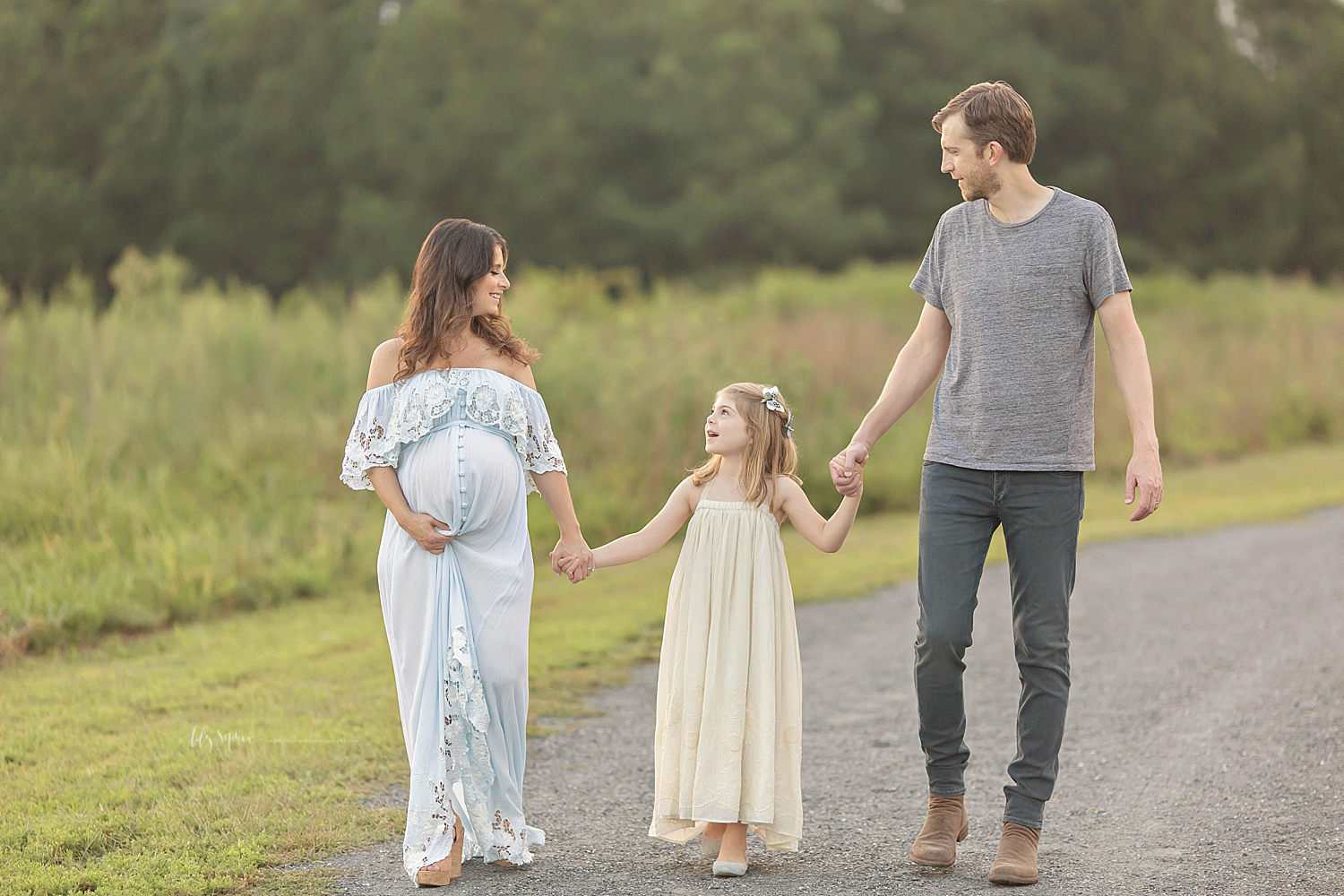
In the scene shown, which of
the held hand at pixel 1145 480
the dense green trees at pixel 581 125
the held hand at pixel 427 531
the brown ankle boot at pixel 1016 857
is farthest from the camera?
the dense green trees at pixel 581 125

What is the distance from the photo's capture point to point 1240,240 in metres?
43.7

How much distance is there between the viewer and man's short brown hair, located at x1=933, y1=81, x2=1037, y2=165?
3785mm

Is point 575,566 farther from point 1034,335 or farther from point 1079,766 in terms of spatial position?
point 1079,766

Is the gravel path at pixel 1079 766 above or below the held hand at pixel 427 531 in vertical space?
below

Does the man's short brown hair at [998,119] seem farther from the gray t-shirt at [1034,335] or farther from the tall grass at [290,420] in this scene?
the tall grass at [290,420]

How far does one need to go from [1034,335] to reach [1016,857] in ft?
4.71

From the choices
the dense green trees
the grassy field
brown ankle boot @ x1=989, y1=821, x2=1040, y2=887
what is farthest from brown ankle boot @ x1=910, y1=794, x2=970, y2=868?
the dense green trees

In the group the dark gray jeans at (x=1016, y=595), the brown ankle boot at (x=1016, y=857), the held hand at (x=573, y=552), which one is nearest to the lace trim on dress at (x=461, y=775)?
the held hand at (x=573, y=552)

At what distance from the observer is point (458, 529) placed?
3914 millimetres

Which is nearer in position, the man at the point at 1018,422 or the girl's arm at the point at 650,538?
the man at the point at 1018,422

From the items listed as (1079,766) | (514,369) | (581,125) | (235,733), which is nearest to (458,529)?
(514,369)

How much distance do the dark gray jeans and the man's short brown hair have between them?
0.90m

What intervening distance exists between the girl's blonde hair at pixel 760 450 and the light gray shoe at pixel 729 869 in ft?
3.37

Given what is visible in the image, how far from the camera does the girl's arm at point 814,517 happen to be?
3.95m
